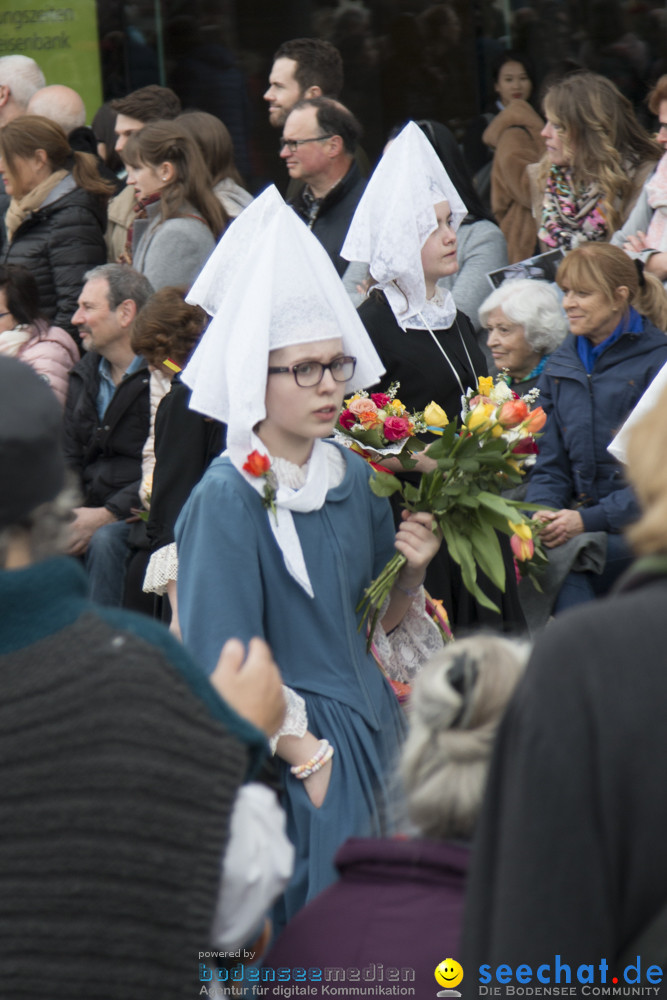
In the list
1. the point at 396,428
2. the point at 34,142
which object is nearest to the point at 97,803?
the point at 396,428

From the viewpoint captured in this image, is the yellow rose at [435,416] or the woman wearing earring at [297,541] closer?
the woman wearing earring at [297,541]

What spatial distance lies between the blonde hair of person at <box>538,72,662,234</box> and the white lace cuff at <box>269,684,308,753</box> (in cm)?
421

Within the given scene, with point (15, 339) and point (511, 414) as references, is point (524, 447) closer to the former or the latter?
point (511, 414)

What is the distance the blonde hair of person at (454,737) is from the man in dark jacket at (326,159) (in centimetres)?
469

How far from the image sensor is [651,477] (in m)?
1.54

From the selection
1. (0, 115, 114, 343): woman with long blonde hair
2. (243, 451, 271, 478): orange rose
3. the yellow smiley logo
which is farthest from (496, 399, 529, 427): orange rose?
(0, 115, 114, 343): woman with long blonde hair

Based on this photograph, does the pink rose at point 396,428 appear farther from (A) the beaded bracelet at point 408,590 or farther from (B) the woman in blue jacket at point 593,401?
(B) the woman in blue jacket at point 593,401

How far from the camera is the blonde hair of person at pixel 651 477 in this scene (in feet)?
4.97

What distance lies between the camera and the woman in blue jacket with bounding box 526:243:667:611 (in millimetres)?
5562

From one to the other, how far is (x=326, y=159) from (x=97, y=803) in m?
5.06

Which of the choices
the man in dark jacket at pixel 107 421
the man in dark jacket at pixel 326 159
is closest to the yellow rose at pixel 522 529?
the man in dark jacket at pixel 326 159

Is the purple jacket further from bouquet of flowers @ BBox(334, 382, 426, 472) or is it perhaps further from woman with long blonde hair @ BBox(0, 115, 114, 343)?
woman with long blonde hair @ BBox(0, 115, 114, 343)

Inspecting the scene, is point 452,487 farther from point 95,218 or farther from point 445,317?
point 95,218

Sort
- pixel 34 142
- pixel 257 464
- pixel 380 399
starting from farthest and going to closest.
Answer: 1. pixel 34 142
2. pixel 380 399
3. pixel 257 464
